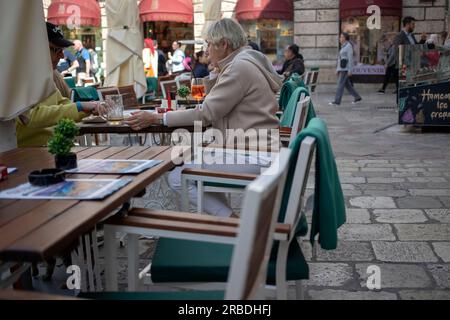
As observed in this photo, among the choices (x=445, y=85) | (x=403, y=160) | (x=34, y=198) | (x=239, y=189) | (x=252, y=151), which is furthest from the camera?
(x=445, y=85)

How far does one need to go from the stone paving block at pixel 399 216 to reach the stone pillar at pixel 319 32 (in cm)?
1392

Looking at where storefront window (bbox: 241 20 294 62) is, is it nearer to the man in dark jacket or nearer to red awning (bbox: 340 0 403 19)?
red awning (bbox: 340 0 403 19)

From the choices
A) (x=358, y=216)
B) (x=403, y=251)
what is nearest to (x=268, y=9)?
(x=358, y=216)

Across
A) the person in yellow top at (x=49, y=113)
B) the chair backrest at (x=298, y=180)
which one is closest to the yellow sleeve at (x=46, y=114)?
the person in yellow top at (x=49, y=113)

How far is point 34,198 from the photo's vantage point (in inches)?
78.7

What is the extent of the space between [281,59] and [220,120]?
15886mm

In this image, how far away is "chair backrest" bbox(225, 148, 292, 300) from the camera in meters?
1.35

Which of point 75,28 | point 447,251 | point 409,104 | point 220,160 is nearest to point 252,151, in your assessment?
point 220,160

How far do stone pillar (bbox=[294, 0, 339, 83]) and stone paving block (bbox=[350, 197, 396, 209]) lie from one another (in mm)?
13531

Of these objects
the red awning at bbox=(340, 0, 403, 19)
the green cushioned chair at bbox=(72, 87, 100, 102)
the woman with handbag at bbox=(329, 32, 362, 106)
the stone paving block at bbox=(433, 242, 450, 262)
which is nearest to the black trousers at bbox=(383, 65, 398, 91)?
the red awning at bbox=(340, 0, 403, 19)

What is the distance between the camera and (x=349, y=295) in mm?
3045

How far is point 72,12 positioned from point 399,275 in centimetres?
1759

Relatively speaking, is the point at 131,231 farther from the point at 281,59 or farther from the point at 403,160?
the point at 281,59

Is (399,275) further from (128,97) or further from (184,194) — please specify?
(128,97)
